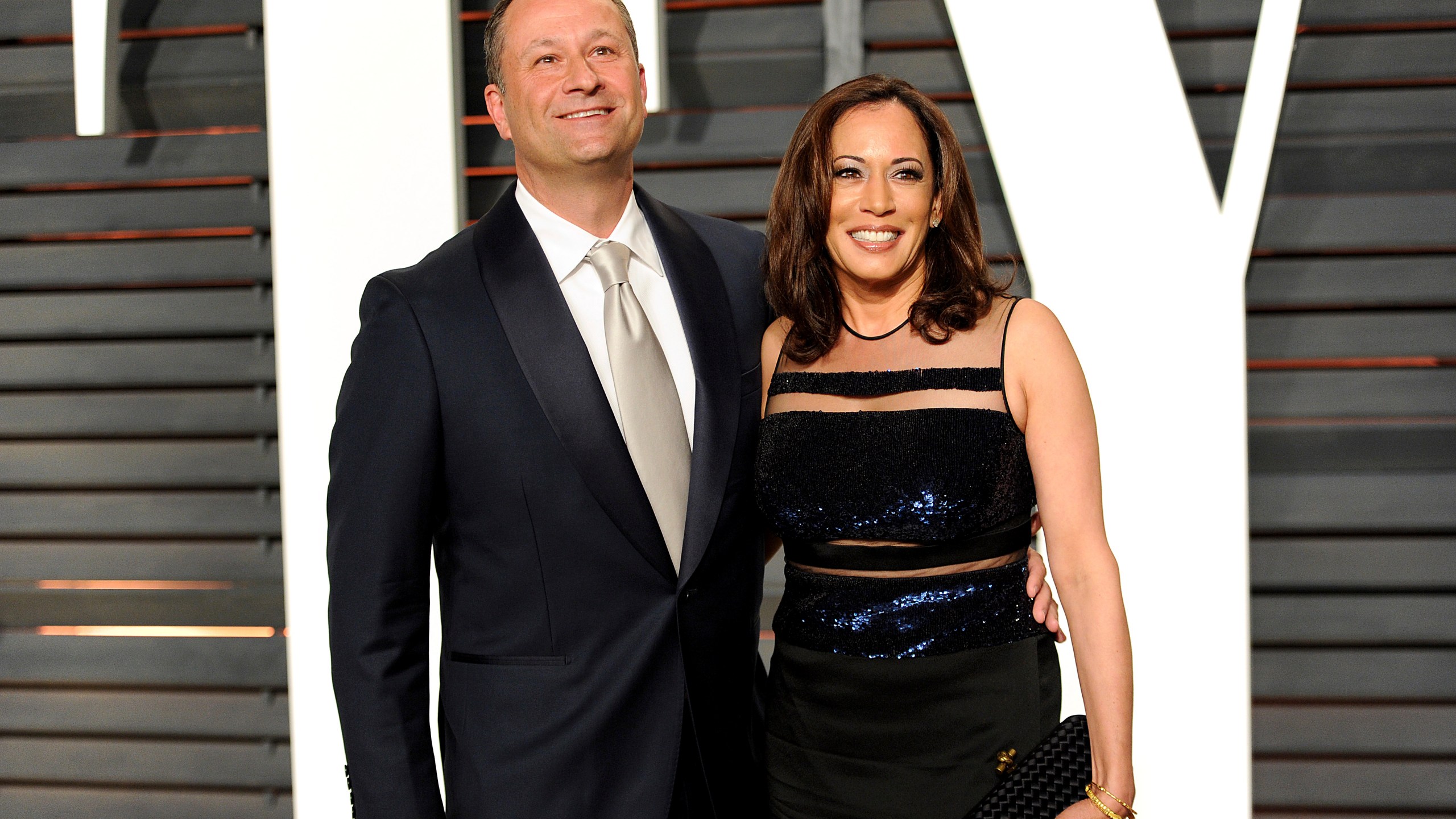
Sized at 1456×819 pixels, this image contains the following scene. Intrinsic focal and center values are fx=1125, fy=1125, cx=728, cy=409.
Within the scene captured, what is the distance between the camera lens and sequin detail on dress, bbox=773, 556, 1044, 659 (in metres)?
1.76

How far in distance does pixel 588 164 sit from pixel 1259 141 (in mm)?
1746

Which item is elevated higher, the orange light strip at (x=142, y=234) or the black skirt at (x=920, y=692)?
the orange light strip at (x=142, y=234)

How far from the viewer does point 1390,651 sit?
9.71 ft

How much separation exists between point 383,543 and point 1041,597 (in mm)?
1032

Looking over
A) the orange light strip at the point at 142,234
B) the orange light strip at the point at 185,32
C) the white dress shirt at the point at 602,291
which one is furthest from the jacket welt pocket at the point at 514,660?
the orange light strip at the point at 185,32

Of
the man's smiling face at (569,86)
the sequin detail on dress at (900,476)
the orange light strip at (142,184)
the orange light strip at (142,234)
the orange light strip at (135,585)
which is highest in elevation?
the orange light strip at (142,184)

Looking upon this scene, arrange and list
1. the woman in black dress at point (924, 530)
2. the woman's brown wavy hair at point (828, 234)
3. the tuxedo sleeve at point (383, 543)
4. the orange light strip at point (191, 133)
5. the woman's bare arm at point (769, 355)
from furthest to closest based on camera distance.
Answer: the orange light strip at point (191, 133) < the woman's bare arm at point (769, 355) < the woman's brown wavy hair at point (828, 234) < the woman in black dress at point (924, 530) < the tuxedo sleeve at point (383, 543)

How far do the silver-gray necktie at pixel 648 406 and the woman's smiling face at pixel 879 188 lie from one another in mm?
370

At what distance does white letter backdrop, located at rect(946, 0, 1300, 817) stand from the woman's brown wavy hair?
0.82m

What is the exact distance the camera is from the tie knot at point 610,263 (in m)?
1.78

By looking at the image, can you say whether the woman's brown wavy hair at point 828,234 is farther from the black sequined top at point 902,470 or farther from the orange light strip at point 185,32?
the orange light strip at point 185,32

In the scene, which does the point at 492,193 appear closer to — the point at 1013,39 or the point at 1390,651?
the point at 1013,39

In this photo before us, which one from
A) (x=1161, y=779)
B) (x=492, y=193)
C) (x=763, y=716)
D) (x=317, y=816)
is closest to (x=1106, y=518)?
(x=1161, y=779)

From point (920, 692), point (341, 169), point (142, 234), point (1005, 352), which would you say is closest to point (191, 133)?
point (142, 234)
